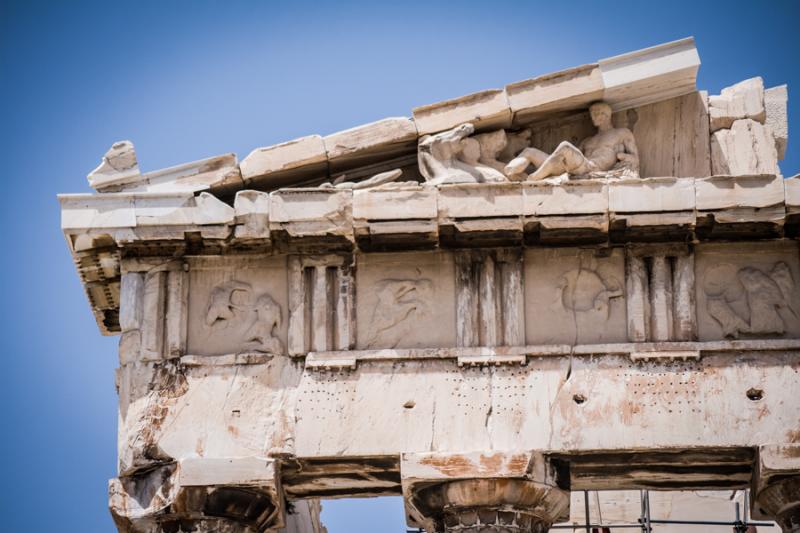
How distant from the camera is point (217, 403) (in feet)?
65.6

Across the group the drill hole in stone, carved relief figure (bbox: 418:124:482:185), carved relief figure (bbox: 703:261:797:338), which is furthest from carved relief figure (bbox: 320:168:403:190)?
the drill hole in stone

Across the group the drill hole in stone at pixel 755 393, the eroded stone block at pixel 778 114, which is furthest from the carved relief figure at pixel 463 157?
the drill hole in stone at pixel 755 393

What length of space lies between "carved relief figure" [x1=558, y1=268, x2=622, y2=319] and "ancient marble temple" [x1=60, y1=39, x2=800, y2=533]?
19mm

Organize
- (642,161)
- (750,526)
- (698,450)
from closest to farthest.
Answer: (698,450) < (642,161) < (750,526)

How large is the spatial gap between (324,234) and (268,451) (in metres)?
2.12

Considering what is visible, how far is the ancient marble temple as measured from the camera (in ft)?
64.4

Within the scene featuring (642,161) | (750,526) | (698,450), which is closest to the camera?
(698,450)

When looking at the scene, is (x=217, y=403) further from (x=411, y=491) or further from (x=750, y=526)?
(x=750, y=526)

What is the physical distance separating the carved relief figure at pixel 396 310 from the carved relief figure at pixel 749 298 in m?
2.70

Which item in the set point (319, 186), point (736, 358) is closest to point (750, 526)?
point (736, 358)

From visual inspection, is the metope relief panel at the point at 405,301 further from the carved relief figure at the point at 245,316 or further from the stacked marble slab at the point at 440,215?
the carved relief figure at the point at 245,316

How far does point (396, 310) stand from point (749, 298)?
3341 mm

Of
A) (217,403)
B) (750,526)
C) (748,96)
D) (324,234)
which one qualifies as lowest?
(750,526)

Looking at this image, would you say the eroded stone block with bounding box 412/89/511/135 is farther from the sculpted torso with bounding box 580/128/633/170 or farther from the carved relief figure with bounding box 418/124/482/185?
the sculpted torso with bounding box 580/128/633/170
